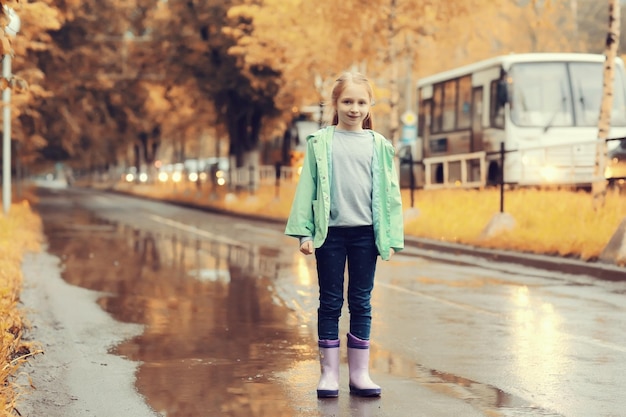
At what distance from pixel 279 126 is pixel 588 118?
20.5 metres

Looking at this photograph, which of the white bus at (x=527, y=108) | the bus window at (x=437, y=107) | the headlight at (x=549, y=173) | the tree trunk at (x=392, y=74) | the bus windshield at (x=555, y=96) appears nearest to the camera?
the headlight at (x=549, y=173)

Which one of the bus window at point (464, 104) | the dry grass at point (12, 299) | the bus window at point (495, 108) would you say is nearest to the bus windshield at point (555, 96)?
the bus window at point (495, 108)

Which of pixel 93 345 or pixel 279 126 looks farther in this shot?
pixel 279 126

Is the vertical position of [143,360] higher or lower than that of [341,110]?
lower

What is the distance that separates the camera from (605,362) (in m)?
9.34

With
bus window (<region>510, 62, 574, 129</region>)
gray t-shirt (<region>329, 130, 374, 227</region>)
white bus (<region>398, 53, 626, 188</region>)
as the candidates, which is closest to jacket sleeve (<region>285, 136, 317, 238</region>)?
gray t-shirt (<region>329, 130, 374, 227</region>)

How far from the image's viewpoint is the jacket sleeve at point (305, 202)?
7.58 m

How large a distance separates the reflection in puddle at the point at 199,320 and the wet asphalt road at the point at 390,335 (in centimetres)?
2

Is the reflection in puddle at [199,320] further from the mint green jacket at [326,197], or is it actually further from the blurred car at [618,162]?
the blurred car at [618,162]

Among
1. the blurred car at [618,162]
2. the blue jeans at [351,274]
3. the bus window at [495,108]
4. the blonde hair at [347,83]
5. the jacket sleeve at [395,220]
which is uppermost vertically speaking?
the bus window at [495,108]

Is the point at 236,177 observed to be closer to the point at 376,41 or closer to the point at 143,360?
the point at 376,41

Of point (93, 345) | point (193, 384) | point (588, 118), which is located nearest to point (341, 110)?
point (193, 384)

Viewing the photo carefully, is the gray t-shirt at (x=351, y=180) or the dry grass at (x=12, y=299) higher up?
the gray t-shirt at (x=351, y=180)

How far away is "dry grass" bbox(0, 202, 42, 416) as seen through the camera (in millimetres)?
7570
